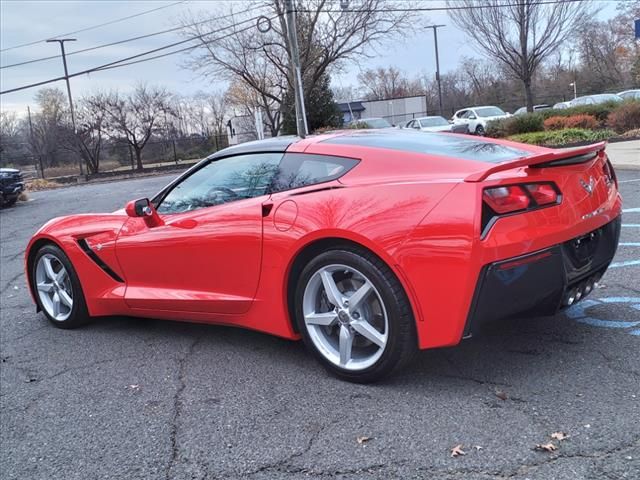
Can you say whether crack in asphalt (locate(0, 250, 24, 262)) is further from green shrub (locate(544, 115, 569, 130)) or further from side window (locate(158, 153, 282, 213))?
green shrub (locate(544, 115, 569, 130))

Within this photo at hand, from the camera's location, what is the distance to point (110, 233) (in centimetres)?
443

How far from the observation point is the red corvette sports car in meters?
2.79

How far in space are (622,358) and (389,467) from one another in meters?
1.58

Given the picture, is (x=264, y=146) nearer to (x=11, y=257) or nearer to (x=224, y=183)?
(x=224, y=183)

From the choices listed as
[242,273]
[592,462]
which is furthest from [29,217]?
[592,462]

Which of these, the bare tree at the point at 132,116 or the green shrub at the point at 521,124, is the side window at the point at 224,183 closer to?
the green shrub at the point at 521,124

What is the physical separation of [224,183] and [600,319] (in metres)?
2.58

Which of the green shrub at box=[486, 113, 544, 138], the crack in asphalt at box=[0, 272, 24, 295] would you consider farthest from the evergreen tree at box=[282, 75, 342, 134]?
the crack in asphalt at box=[0, 272, 24, 295]

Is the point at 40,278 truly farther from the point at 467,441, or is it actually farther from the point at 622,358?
the point at 622,358

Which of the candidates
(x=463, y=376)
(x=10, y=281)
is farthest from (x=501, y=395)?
(x=10, y=281)

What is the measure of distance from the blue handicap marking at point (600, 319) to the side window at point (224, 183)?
2.19m

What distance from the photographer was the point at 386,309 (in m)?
2.98

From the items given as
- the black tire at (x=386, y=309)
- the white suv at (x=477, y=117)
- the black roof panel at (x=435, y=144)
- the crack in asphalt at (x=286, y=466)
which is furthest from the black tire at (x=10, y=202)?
the white suv at (x=477, y=117)

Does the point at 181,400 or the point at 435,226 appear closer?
the point at 435,226
